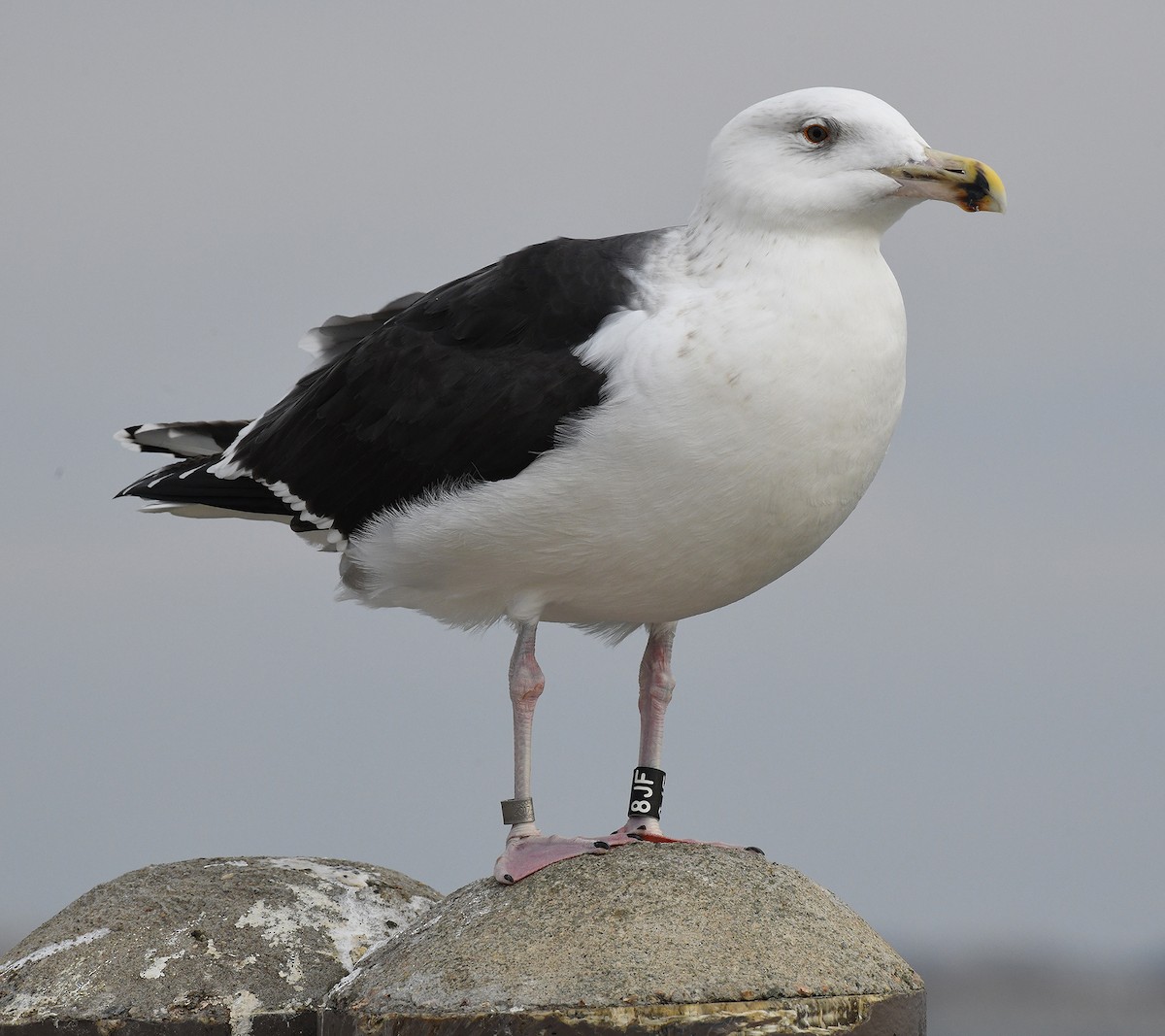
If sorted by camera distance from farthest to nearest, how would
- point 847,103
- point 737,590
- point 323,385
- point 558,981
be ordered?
1. point 323,385
2. point 737,590
3. point 847,103
4. point 558,981

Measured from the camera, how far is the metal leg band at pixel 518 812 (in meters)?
8.13

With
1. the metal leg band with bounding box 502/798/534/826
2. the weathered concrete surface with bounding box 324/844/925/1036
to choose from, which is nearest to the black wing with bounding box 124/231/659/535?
the metal leg band with bounding box 502/798/534/826

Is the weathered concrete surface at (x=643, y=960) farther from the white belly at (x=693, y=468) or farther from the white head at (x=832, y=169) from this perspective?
the white head at (x=832, y=169)

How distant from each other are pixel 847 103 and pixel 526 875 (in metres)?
Answer: 3.96

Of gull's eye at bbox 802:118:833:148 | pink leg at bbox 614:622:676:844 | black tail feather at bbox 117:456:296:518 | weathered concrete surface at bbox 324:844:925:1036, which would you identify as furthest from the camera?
black tail feather at bbox 117:456:296:518

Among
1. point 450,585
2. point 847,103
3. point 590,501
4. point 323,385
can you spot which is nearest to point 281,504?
point 323,385

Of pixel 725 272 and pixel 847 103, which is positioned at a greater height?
pixel 847 103

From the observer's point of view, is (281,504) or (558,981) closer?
(558,981)

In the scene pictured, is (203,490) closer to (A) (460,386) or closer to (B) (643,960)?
(A) (460,386)

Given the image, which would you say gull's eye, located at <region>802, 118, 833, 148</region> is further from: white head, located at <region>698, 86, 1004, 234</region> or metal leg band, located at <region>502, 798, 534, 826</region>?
metal leg band, located at <region>502, 798, 534, 826</region>

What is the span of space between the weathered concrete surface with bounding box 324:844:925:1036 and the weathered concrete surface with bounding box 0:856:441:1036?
0.78m

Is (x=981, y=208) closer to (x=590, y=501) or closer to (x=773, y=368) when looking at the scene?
(x=773, y=368)

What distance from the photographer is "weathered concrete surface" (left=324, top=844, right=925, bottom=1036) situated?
279 inches

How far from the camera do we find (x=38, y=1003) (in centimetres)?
865
